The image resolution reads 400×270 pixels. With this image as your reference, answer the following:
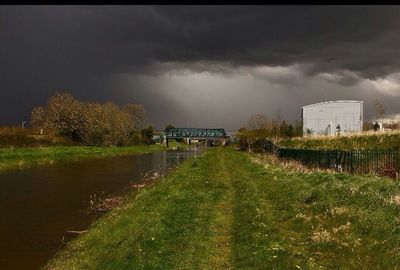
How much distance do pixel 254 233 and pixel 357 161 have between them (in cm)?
2185

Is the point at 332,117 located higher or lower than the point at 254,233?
higher

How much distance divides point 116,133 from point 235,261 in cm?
12425

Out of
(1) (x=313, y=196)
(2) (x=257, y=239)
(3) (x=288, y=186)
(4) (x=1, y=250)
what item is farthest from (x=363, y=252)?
(3) (x=288, y=186)

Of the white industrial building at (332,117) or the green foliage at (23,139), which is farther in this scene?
the white industrial building at (332,117)

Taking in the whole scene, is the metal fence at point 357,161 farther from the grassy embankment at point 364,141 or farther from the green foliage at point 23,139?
the green foliage at point 23,139

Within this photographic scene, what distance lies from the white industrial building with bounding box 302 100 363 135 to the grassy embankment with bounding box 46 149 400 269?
2685 inches

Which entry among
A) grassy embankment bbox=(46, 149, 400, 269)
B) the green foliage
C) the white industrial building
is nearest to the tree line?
the green foliage

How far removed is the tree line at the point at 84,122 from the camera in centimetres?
11156

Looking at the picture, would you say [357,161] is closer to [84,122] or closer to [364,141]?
[364,141]

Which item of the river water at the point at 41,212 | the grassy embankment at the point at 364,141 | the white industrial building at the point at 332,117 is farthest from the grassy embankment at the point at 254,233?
the white industrial building at the point at 332,117

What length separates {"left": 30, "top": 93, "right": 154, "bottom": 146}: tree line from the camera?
112m

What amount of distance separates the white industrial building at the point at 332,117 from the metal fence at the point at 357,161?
47969 millimetres

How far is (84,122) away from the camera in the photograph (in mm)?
116938

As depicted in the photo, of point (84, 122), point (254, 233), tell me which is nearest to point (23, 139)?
point (84, 122)
